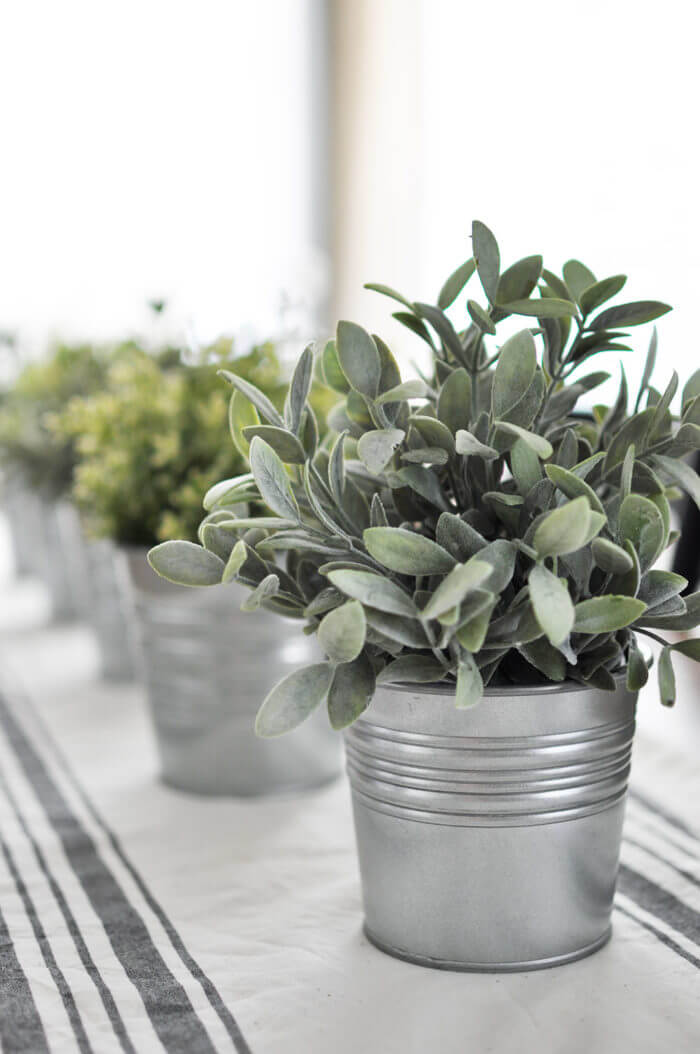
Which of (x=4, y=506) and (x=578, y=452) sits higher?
(x=578, y=452)

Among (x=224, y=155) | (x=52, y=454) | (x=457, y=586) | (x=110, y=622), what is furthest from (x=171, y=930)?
(x=224, y=155)

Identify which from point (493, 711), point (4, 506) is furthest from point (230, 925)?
point (4, 506)

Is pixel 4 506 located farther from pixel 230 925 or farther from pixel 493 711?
pixel 493 711

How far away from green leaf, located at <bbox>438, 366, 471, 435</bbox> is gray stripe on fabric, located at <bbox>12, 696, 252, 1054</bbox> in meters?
0.27

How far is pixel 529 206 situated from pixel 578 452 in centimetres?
124

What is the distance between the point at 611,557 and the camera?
44 centimetres

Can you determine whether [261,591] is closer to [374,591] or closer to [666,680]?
[374,591]

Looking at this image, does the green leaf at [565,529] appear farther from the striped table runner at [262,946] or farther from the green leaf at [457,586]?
the striped table runner at [262,946]

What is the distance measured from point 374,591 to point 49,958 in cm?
25

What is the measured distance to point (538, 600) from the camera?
0.40 m

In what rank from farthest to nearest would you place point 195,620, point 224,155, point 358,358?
1. point 224,155
2. point 195,620
3. point 358,358

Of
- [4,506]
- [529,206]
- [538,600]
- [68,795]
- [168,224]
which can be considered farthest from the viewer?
[168,224]

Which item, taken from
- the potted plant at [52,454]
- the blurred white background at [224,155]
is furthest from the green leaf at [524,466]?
the blurred white background at [224,155]

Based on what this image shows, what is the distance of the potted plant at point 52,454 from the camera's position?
1310 mm
